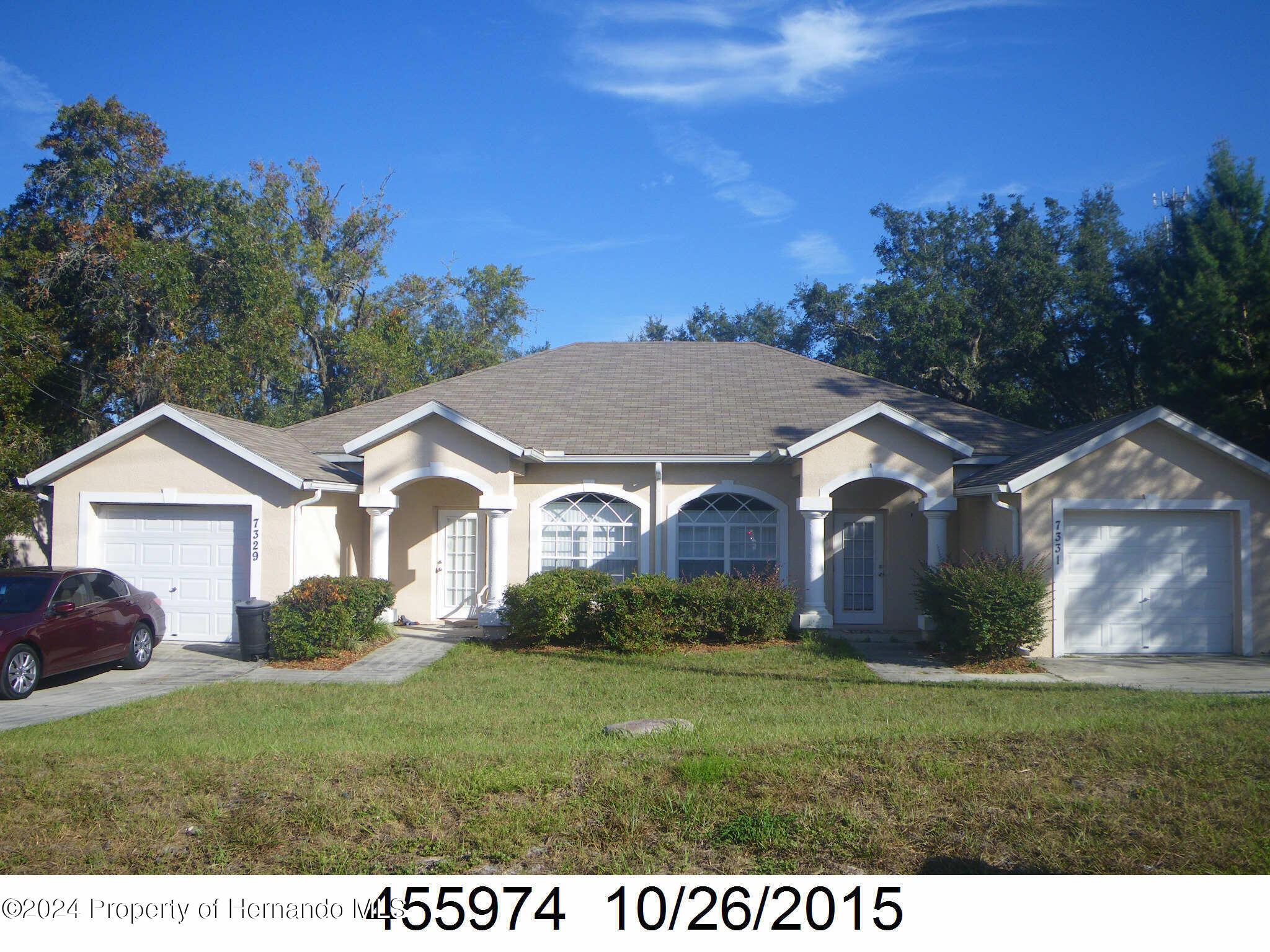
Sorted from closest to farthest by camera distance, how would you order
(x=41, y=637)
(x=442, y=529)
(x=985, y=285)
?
(x=41, y=637)
(x=442, y=529)
(x=985, y=285)

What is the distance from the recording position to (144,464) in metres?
14.4

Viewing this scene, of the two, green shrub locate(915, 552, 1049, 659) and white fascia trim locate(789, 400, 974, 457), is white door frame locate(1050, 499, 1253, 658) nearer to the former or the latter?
green shrub locate(915, 552, 1049, 659)

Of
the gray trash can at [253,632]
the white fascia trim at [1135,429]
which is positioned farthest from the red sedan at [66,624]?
the white fascia trim at [1135,429]

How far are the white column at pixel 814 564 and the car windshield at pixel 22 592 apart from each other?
11.0 m

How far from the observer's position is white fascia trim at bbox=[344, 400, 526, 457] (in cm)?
1457

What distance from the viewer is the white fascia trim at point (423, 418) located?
14570 millimetres

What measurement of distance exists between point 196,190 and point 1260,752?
26636 millimetres

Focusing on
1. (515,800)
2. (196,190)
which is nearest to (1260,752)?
(515,800)

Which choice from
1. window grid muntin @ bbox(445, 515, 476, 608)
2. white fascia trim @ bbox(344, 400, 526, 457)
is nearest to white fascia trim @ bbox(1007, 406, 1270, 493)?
white fascia trim @ bbox(344, 400, 526, 457)

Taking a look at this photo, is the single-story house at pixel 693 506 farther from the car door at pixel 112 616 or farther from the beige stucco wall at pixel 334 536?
the car door at pixel 112 616

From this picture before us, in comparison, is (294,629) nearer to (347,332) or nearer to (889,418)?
(889,418)

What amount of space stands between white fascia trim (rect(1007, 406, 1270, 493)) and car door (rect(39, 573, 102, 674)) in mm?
13135

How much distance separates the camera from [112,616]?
11.8 meters

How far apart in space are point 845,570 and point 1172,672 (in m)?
5.72
